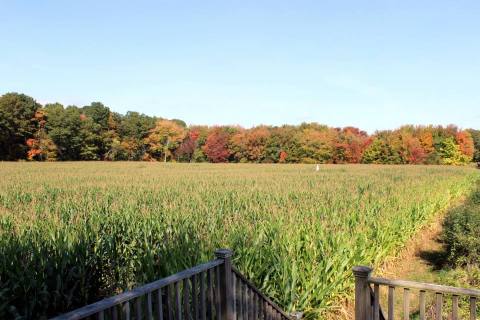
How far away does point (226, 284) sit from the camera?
12.6 ft

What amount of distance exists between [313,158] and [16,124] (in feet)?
189

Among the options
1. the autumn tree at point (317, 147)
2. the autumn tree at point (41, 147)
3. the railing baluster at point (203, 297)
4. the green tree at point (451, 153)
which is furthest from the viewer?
the green tree at point (451, 153)

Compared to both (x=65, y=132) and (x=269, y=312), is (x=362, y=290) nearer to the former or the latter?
(x=269, y=312)

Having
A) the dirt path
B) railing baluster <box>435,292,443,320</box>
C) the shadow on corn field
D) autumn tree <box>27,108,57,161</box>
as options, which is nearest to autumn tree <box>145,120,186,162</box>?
autumn tree <box>27,108,57,161</box>

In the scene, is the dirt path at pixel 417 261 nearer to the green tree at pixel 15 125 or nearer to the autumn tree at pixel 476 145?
the green tree at pixel 15 125

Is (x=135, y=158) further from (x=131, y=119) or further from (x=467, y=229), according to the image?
(x=467, y=229)

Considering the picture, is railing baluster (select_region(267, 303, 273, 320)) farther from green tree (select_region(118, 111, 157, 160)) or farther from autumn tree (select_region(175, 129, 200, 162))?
autumn tree (select_region(175, 129, 200, 162))

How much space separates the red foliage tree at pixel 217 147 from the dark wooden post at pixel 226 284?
84.5 metres

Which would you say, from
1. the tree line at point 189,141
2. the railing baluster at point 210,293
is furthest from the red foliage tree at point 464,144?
the railing baluster at point 210,293

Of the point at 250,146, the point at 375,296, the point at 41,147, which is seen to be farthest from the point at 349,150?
the point at 375,296

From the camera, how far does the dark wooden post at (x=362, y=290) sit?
4223 mm

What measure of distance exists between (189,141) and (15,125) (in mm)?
35150

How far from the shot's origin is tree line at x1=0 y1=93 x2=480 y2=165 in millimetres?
75438

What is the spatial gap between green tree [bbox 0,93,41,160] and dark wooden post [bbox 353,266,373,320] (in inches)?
3108
